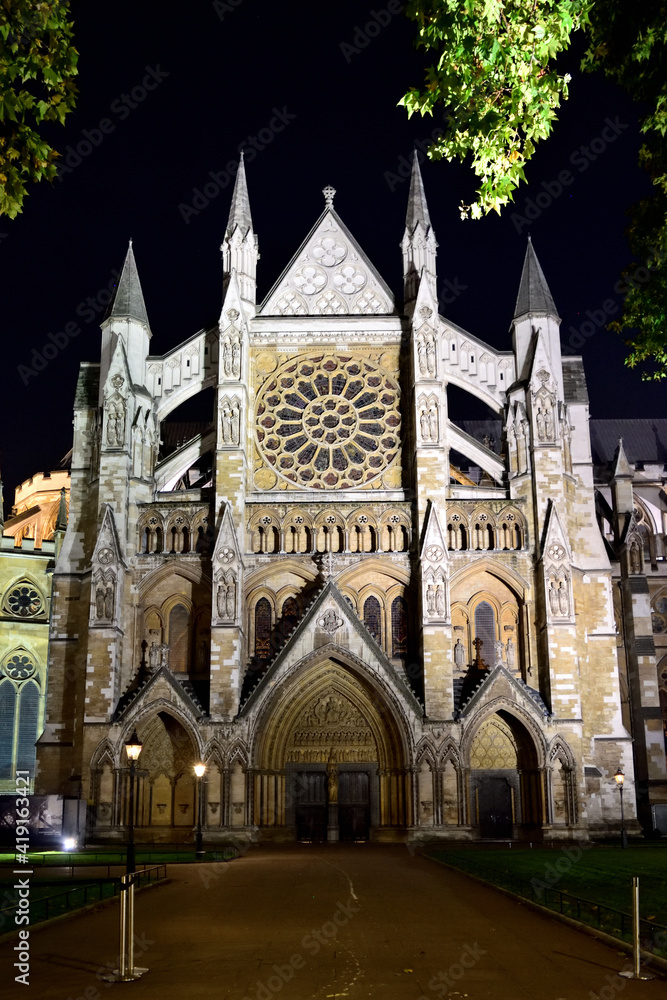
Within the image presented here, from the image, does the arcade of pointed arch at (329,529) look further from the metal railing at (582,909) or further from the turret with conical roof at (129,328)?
the metal railing at (582,909)

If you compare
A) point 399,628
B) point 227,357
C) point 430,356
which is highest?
point 227,357

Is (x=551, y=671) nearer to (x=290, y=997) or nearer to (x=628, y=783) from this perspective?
(x=628, y=783)

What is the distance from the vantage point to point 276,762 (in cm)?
3650

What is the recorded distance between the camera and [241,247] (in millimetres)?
41875

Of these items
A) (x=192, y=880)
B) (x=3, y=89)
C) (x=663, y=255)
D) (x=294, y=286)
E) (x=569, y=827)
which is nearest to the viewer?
(x=3, y=89)

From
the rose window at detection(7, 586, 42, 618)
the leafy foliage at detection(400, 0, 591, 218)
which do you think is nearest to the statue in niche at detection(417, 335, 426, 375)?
the rose window at detection(7, 586, 42, 618)

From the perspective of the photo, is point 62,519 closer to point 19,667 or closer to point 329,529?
point 19,667

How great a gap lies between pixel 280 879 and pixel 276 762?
14366 millimetres

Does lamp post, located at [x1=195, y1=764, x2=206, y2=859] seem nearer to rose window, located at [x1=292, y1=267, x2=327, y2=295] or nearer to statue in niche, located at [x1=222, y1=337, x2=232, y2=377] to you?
statue in niche, located at [x1=222, y1=337, x2=232, y2=377]

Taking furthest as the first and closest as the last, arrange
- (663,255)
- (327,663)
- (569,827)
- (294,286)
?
(294,286)
(327,663)
(569,827)
(663,255)

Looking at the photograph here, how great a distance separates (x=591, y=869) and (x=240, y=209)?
29.5 meters

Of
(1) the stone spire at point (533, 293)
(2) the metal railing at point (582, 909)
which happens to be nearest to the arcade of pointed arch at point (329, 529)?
(1) the stone spire at point (533, 293)

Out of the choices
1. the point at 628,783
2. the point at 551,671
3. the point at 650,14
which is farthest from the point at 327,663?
the point at 650,14

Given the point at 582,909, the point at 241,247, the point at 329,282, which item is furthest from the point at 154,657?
the point at 582,909
